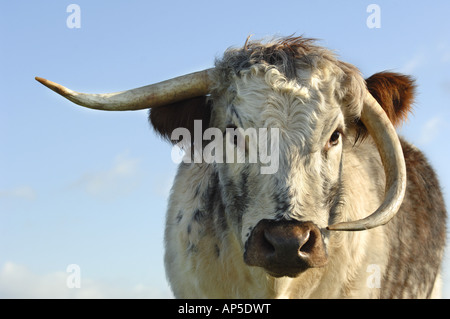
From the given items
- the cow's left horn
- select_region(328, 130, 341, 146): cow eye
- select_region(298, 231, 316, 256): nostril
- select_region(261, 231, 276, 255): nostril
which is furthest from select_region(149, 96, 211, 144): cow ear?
select_region(298, 231, 316, 256): nostril

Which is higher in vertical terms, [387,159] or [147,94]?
[147,94]

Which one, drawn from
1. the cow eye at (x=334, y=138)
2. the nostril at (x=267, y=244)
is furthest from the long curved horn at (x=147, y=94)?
the nostril at (x=267, y=244)

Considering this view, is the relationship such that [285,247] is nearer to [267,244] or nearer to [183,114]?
[267,244]

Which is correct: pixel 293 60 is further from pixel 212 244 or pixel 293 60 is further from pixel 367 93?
pixel 212 244

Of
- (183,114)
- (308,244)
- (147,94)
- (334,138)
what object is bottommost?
(308,244)

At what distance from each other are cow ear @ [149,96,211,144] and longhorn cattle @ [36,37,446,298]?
0.03 feet

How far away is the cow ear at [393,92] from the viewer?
6.26 m

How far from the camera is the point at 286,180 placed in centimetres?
502

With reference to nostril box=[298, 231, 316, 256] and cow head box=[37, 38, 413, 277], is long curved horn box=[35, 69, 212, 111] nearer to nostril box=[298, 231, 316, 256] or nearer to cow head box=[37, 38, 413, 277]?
cow head box=[37, 38, 413, 277]

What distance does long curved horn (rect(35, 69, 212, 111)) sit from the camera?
18.4 ft

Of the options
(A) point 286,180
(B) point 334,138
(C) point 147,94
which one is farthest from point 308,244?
(C) point 147,94

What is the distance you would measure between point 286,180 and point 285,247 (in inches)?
27.1

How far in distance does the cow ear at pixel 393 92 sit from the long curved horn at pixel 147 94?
1749mm
